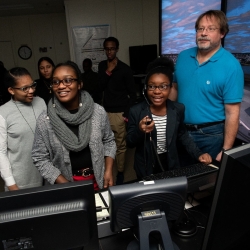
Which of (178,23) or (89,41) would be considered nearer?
(178,23)

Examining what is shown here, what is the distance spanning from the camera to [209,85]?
1638mm

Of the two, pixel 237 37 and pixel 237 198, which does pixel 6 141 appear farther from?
pixel 237 37

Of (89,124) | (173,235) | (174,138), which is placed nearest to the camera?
(173,235)

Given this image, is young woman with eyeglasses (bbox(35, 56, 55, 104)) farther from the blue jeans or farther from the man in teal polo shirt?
the blue jeans

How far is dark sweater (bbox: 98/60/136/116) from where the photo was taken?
2.68m

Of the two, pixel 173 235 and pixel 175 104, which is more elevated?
pixel 175 104

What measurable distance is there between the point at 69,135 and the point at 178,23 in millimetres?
1971

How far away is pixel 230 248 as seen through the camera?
2.36 feet

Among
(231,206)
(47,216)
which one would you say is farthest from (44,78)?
(231,206)

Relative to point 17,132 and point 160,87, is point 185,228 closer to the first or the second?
point 160,87

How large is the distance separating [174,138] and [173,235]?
2.22 ft

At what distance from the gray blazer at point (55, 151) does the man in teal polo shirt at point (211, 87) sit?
0.70 meters

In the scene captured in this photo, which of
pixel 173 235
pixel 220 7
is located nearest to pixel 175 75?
pixel 220 7

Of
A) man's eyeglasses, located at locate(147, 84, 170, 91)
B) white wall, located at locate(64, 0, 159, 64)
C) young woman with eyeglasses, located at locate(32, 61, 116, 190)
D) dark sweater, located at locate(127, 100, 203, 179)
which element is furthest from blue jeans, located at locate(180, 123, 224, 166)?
white wall, located at locate(64, 0, 159, 64)
